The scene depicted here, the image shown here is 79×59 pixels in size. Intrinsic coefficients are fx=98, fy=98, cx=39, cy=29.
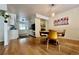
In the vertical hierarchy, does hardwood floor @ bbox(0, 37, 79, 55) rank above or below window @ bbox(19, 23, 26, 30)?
below

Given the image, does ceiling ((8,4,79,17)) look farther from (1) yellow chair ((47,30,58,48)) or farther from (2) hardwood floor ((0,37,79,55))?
(2) hardwood floor ((0,37,79,55))

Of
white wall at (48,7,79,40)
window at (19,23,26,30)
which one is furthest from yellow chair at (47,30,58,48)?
window at (19,23,26,30)

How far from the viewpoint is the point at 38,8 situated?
2.16 metres

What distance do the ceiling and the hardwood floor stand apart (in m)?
0.64

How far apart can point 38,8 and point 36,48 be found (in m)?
0.89

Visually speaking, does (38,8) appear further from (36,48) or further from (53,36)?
(36,48)

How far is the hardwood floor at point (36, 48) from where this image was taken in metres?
2.09

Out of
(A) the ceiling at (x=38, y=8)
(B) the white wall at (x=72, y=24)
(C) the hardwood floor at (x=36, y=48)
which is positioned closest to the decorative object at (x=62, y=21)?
(B) the white wall at (x=72, y=24)

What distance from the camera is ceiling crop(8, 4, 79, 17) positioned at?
6.93 feet
